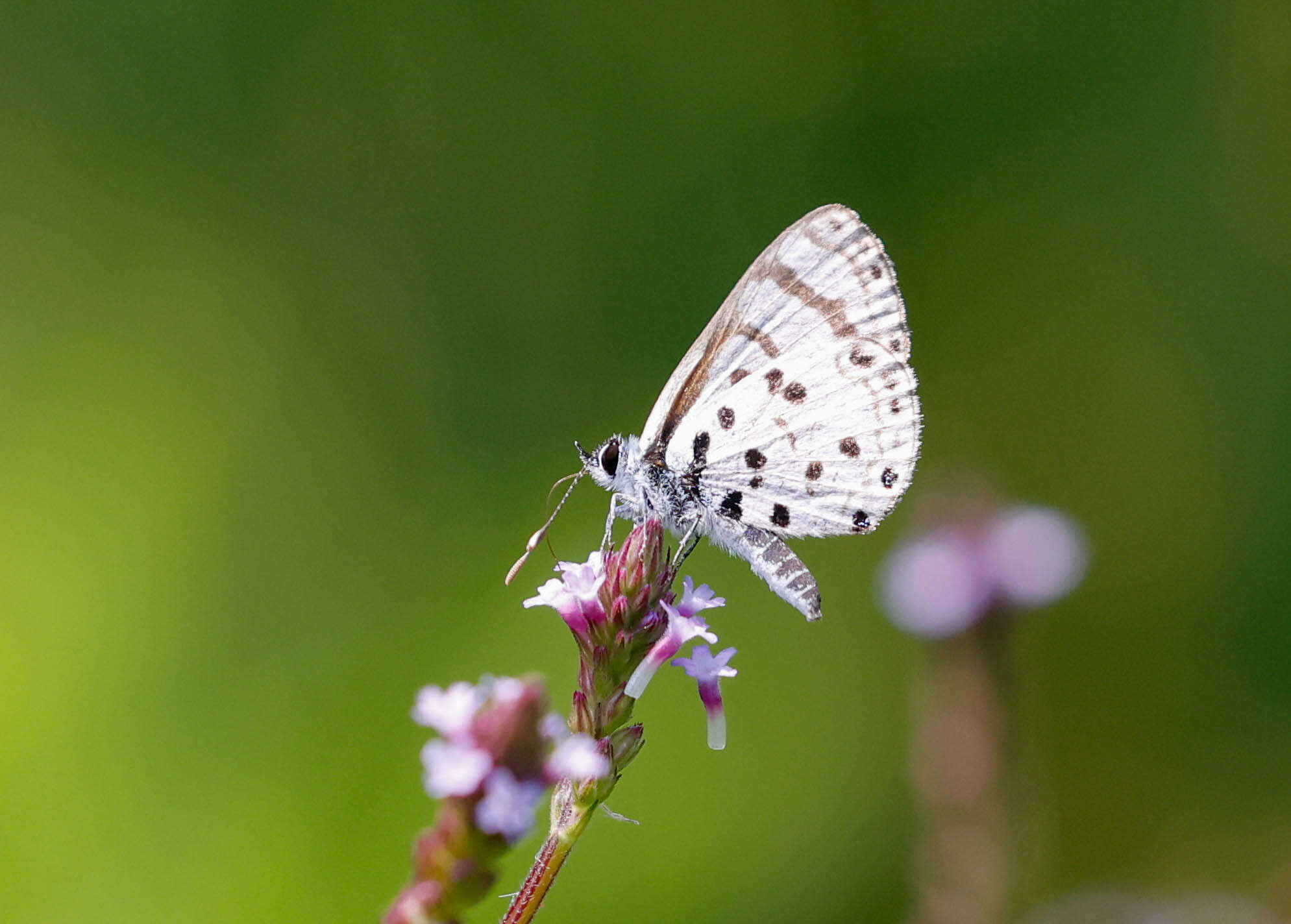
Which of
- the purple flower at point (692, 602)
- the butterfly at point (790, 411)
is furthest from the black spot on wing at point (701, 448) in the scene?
the purple flower at point (692, 602)

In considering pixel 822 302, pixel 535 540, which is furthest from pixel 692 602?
pixel 822 302

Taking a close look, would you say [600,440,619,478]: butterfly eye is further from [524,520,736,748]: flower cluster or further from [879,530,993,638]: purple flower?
[879,530,993,638]: purple flower

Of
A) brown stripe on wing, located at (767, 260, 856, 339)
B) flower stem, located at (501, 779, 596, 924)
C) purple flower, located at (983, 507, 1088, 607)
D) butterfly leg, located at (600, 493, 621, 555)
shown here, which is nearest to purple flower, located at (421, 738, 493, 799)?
flower stem, located at (501, 779, 596, 924)

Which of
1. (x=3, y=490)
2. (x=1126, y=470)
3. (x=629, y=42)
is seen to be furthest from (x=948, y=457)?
(x=3, y=490)

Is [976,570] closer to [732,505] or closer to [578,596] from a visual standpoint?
[732,505]

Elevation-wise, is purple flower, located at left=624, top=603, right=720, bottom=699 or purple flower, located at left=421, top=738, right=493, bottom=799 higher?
purple flower, located at left=421, top=738, right=493, bottom=799

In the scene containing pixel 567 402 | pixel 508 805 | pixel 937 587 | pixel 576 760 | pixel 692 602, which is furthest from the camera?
pixel 567 402

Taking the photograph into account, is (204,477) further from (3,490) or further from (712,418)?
(712,418)
